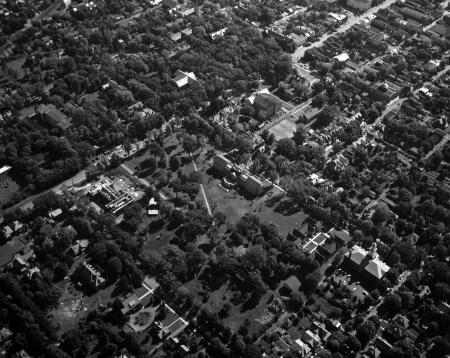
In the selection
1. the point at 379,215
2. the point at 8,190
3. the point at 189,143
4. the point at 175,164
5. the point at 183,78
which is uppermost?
the point at 183,78

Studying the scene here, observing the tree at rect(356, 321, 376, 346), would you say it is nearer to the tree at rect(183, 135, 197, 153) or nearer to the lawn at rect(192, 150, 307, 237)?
the lawn at rect(192, 150, 307, 237)

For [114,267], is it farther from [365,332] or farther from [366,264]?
[366,264]

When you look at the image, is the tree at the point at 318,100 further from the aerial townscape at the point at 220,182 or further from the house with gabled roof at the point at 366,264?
the house with gabled roof at the point at 366,264

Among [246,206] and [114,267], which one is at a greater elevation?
[114,267]

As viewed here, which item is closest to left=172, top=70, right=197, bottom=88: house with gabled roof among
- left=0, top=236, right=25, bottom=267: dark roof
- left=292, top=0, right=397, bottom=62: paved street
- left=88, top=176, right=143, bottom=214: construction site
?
left=292, top=0, right=397, bottom=62: paved street

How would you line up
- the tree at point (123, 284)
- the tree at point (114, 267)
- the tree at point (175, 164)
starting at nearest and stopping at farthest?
the tree at point (123, 284) → the tree at point (114, 267) → the tree at point (175, 164)

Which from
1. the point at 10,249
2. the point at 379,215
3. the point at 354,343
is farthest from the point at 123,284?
the point at 379,215

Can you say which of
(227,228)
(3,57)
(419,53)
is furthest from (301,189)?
(3,57)

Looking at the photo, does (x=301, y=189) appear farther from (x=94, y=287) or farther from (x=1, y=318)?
(x=1, y=318)

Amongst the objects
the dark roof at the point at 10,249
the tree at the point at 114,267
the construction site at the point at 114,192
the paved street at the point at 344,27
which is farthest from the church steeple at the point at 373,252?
the paved street at the point at 344,27
